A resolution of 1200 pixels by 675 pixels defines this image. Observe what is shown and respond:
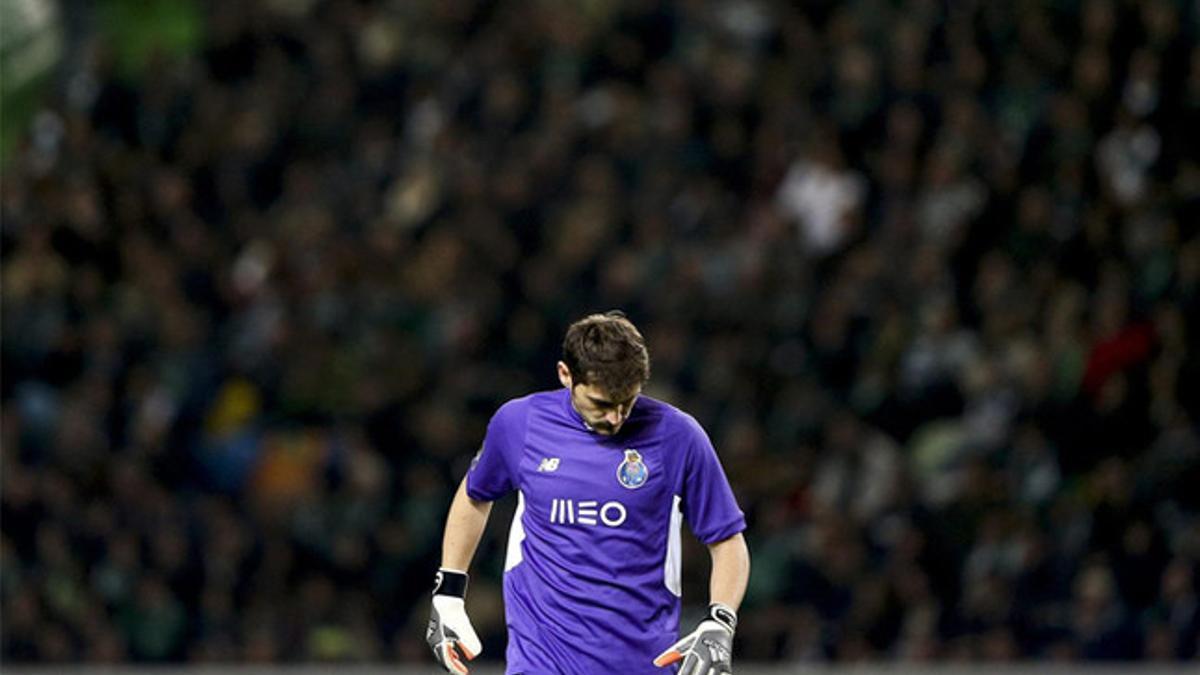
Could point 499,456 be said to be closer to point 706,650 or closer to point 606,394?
point 606,394

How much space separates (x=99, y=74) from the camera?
16.9 meters

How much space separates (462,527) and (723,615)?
92cm

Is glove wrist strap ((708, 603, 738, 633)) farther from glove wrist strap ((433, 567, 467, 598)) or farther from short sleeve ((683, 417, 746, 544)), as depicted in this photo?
glove wrist strap ((433, 567, 467, 598))

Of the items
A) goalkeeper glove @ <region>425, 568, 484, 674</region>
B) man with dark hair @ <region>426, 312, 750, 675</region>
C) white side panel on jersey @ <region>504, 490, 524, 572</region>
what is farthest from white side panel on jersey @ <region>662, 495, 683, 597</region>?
goalkeeper glove @ <region>425, 568, 484, 674</region>

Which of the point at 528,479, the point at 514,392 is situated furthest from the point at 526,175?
the point at 528,479

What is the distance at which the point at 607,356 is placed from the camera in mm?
A: 7285

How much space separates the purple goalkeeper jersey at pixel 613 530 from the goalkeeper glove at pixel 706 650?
0.17 metres

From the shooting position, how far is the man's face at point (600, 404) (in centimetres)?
736

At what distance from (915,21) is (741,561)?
30.0 feet

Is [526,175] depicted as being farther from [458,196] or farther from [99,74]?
[99,74]

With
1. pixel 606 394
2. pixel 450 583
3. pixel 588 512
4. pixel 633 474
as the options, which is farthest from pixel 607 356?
pixel 450 583

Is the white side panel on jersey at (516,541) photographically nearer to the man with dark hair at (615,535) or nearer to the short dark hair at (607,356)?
the man with dark hair at (615,535)

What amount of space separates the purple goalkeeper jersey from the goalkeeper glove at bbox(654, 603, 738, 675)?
0.17 meters

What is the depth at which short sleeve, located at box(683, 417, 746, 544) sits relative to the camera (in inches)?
297
